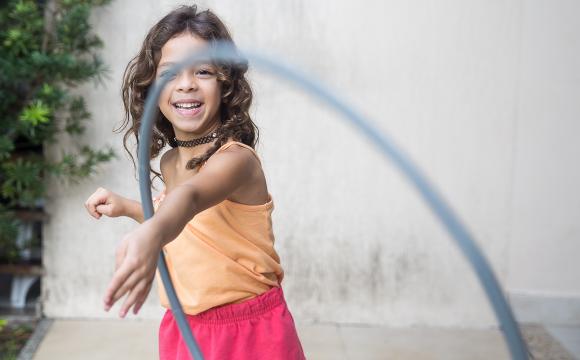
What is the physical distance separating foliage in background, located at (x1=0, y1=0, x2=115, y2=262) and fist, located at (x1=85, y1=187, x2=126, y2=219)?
1768 millimetres

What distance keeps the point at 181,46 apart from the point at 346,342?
2314 mm

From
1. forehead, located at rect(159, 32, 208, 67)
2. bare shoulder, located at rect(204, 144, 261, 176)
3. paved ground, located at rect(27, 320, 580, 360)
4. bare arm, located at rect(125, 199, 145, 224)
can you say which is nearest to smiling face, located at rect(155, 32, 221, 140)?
forehead, located at rect(159, 32, 208, 67)

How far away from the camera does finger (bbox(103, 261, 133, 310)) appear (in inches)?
50.6

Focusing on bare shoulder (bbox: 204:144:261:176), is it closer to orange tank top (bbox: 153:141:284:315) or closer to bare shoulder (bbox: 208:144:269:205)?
bare shoulder (bbox: 208:144:269:205)

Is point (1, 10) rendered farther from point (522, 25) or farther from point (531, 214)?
point (531, 214)

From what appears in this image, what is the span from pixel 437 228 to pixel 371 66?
89cm

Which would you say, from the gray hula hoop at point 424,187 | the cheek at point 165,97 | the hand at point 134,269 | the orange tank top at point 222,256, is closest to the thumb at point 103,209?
the orange tank top at point 222,256

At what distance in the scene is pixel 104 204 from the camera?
2061 mm

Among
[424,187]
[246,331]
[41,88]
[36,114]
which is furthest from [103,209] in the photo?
[41,88]

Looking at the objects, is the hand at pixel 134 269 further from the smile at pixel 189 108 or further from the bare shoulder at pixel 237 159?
the smile at pixel 189 108

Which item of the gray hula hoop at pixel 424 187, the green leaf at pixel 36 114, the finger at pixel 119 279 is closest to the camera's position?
the gray hula hoop at pixel 424 187

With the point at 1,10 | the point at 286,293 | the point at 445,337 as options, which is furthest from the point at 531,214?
A: the point at 1,10

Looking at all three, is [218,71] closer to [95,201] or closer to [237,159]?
[237,159]

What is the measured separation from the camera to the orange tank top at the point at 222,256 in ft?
Result: 6.54
